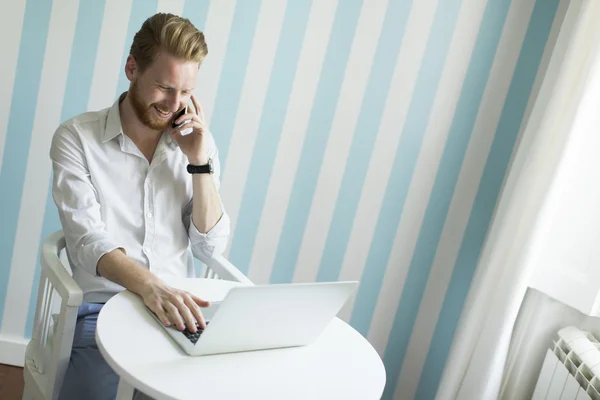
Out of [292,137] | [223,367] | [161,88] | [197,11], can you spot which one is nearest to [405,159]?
[292,137]

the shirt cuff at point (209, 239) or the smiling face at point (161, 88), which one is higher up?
the smiling face at point (161, 88)

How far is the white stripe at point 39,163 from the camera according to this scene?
7.95 ft

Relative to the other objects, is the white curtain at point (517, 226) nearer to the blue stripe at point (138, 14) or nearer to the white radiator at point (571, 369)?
the white radiator at point (571, 369)

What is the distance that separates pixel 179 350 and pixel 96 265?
0.47 m

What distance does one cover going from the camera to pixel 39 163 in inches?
99.0

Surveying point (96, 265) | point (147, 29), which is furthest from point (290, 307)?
point (147, 29)

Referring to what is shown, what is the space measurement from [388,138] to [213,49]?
733mm

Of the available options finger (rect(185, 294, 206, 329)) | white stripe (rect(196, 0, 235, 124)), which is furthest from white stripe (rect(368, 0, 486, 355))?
finger (rect(185, 294, 206, 329))

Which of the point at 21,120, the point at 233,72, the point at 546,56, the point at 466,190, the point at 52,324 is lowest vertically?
the point at 52,324

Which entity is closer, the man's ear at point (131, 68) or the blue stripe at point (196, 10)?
the man's ear at point (131, 68)

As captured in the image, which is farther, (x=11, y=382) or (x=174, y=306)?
(x=11, y=382)

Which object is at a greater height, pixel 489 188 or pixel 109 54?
pixel 109 54

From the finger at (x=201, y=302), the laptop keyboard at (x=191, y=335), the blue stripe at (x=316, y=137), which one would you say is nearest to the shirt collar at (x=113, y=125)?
the finger at (x=201, y=302)

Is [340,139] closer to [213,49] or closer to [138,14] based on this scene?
[213,49]
